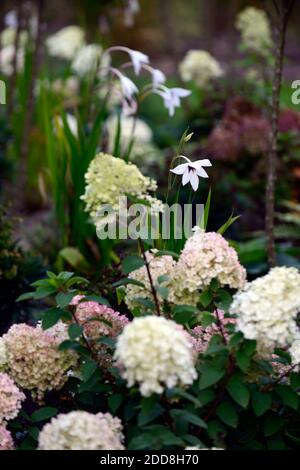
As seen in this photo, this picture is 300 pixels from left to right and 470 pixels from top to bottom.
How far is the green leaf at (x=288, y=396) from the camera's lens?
200 centimetres

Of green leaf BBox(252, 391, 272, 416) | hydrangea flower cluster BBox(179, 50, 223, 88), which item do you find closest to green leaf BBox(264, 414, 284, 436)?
green leaf BBox(252, 391, 272, 416)

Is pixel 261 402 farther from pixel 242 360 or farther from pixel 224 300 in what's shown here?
pixel 224 300

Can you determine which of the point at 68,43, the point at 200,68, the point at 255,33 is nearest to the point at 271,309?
the point at 255,33

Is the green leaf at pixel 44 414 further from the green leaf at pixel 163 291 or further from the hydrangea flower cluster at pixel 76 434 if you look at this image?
the green leaf at pixel 163 291

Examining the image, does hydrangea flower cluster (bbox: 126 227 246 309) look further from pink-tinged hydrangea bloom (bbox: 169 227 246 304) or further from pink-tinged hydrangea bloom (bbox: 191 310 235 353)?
pink-tinged hydrangea bloom (bbox: 191 310 235 353)

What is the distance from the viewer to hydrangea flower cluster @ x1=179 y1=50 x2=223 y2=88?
21.4ft

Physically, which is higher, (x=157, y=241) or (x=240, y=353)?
(x=157, y=241)

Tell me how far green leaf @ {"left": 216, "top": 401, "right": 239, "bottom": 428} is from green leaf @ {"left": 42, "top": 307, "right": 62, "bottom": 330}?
0.48 meters

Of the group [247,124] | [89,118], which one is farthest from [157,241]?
[247,124]

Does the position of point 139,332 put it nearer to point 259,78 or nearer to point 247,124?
point 247,124

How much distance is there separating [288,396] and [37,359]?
0.67 meters

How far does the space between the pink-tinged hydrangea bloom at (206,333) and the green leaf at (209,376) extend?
0.21 m

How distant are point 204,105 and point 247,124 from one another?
136 centimetres

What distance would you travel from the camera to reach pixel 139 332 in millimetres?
1743
